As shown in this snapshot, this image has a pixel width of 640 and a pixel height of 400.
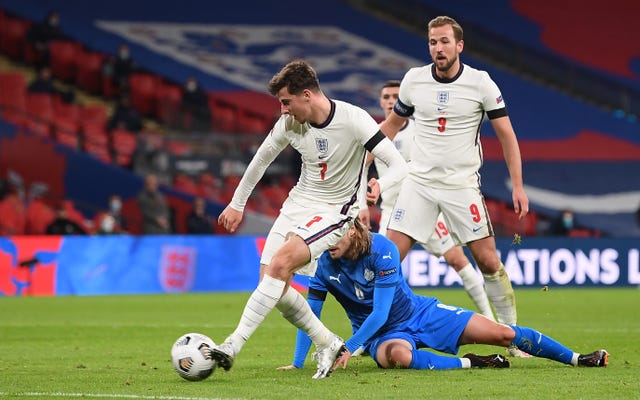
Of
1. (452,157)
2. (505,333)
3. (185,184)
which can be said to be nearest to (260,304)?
(505,333)

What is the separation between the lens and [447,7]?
30.3m

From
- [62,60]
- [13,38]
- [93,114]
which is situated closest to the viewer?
[93,114]

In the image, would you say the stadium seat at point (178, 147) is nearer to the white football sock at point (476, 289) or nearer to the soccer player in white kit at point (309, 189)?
the white football sock at point (476, 289)

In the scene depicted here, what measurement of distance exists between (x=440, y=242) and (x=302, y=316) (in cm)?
352

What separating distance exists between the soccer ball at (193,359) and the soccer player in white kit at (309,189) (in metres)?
0.09

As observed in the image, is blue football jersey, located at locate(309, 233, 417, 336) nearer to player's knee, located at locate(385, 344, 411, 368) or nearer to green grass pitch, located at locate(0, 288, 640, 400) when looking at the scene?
player's knee, located at locate(385, 344, 411, 368)

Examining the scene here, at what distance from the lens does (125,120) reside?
2453 cm

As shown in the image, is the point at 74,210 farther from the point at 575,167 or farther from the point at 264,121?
the point at 575,167

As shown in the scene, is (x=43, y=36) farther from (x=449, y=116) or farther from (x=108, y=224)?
(x=449, y=116)

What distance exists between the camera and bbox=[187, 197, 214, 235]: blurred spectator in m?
21.1

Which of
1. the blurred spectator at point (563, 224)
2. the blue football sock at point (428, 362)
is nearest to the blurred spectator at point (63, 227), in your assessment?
the blurred spectator at point (563, 224)

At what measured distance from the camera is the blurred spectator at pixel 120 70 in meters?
26.2

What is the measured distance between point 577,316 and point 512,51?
1763 cm

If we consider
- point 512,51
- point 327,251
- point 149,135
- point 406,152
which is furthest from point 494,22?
point 327,251
